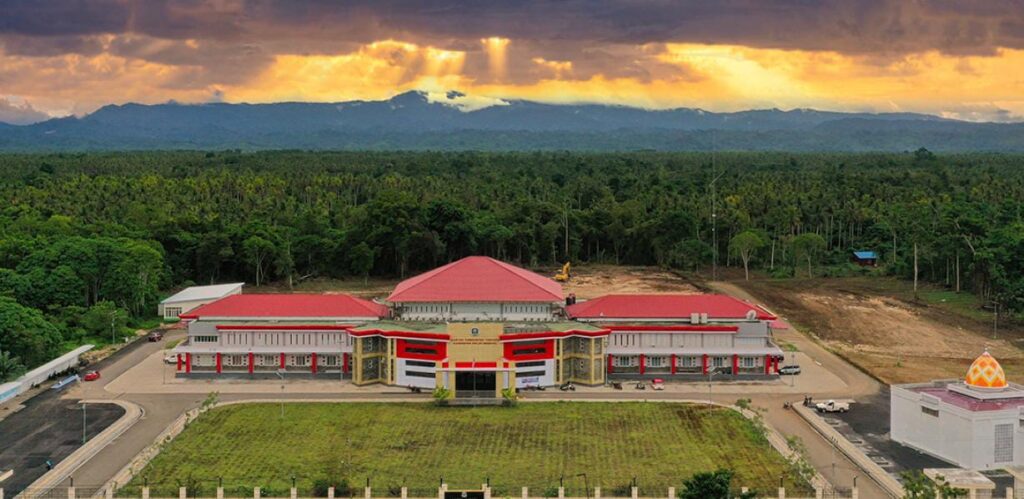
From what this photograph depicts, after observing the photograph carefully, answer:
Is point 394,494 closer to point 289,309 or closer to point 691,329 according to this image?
point 289,309

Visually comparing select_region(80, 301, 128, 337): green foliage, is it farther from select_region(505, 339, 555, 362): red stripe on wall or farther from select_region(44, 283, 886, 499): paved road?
select_region(505, 339, 555, 362): red stripe on wall

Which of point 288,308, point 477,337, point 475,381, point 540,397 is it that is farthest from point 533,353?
point 288,308

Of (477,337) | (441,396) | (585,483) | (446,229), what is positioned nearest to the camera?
(585,483)

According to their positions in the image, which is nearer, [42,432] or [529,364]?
[42,432]

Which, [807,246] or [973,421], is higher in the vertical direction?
[807,246]

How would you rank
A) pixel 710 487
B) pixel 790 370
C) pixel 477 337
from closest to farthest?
pixel 710 487
pixel 477 337
pixel 790 370

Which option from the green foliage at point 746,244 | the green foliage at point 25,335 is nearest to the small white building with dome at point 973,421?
the green foliage at point 25,335

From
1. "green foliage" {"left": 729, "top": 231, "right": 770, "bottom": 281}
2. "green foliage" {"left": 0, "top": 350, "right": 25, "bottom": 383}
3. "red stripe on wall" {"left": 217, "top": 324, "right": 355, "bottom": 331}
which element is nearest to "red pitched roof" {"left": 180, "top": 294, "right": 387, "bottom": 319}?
"red stripe on wall" {"left": 217, "top": 324, "right": 355, "bottom": 331}
